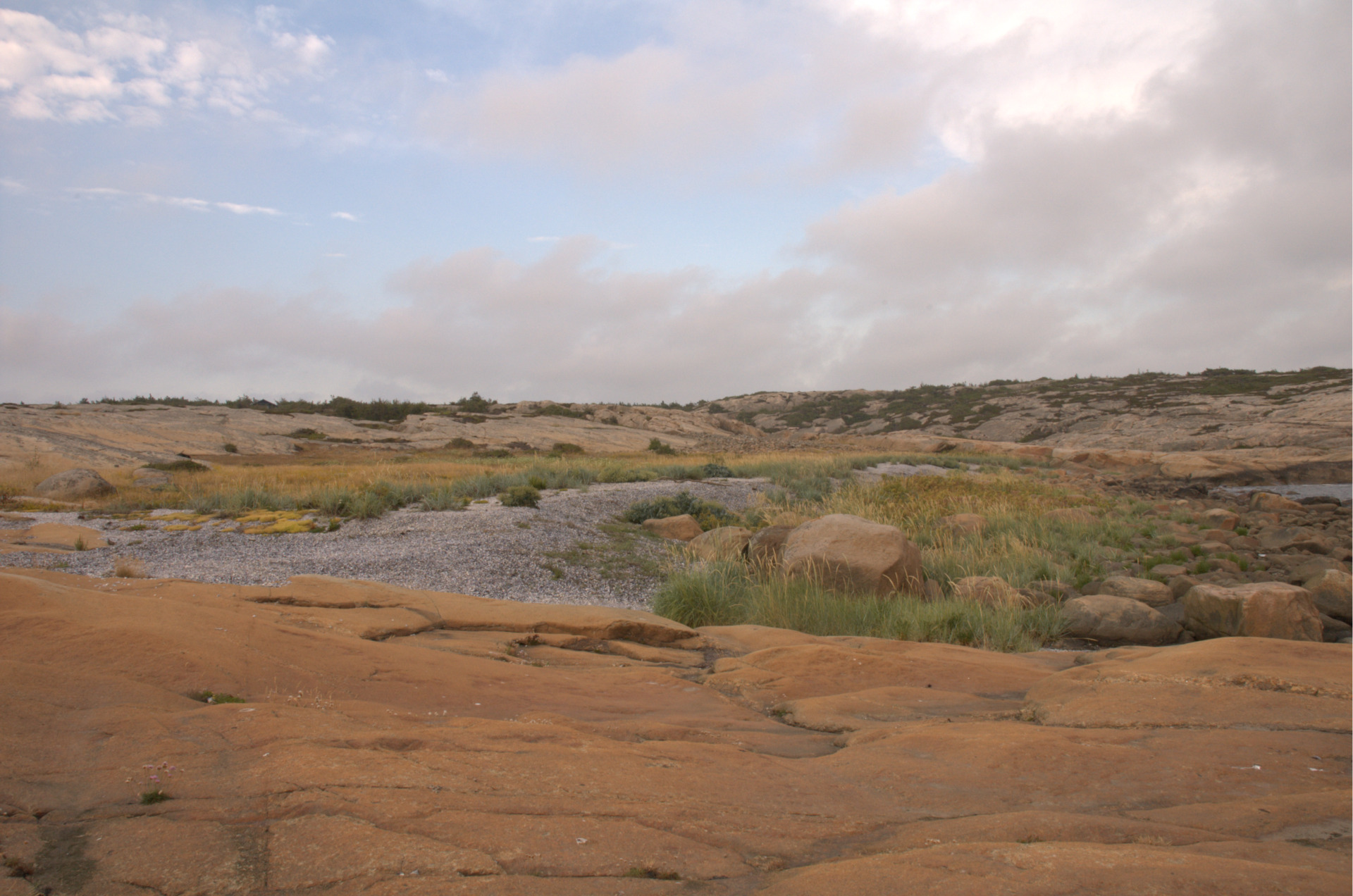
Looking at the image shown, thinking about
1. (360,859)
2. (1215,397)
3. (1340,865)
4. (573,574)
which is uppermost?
(1215,397)

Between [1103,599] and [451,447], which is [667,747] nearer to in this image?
[1103,599]

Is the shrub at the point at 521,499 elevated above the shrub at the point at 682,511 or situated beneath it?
elevated above

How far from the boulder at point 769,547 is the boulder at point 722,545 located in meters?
0.21

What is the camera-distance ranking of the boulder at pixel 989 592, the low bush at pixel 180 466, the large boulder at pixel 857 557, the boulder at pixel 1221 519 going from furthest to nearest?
the low bush at pixel 180 466 → the boulder at pixel 1221 519 → the large boulder at pixel 857 557 → the boulder at pixel 989 592

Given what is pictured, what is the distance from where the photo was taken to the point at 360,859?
2.05 m

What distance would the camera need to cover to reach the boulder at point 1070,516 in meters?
16.8

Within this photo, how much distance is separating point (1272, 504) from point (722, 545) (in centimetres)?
2067

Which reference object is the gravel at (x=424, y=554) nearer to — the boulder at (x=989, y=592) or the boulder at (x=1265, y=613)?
the boulder at (x=989, y=592)

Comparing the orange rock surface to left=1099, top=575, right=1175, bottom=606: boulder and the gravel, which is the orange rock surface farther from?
left=1099, top=575, right=1175, bottom=606: boulder

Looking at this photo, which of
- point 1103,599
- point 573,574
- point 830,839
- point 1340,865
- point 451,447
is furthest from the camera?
point 451,447

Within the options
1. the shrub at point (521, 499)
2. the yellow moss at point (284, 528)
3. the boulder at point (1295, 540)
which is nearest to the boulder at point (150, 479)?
the yellow moss at point (284, 528)

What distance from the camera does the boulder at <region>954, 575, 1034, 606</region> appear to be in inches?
361

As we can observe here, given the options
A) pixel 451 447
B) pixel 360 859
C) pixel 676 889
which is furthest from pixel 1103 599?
pixel 451 447

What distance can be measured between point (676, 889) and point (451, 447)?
40485 millimetres
